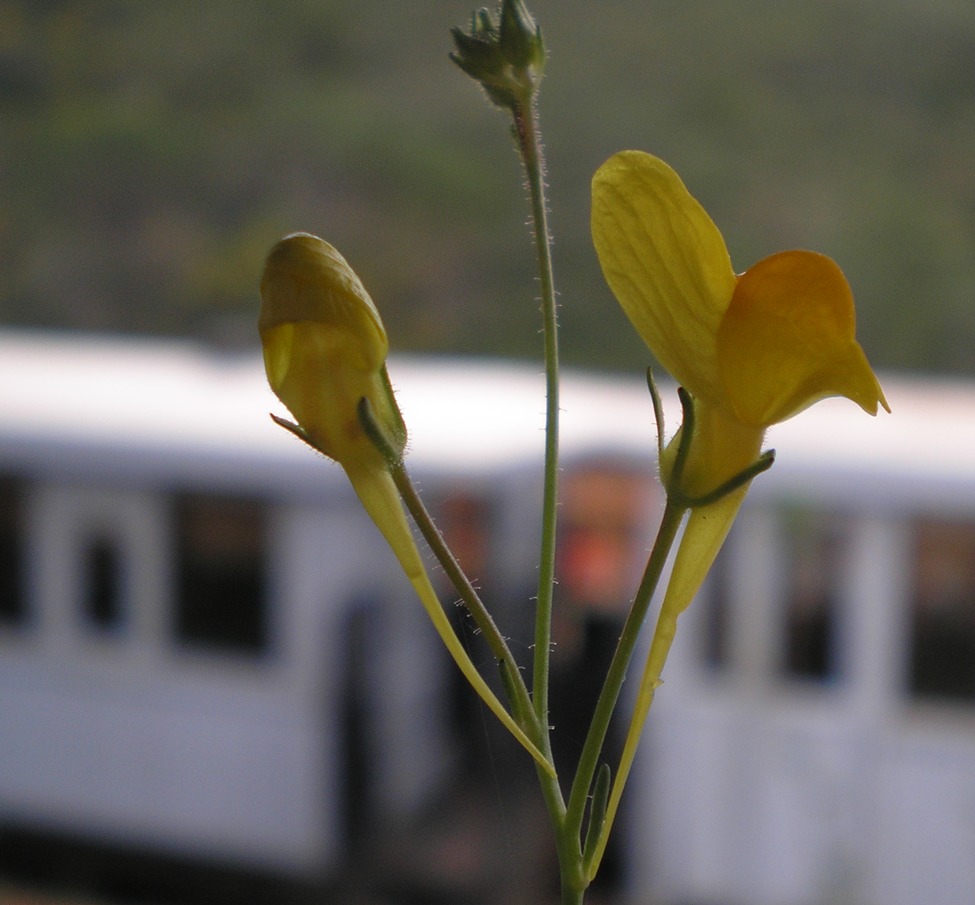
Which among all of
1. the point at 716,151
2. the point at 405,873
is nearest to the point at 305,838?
the point at 405,873

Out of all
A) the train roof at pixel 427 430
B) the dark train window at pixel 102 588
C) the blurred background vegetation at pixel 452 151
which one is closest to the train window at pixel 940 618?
the train roof at pixel 427 430

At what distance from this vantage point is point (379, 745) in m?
2.72

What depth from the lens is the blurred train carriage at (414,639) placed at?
95.7 inches

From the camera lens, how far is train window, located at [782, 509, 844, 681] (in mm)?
2459

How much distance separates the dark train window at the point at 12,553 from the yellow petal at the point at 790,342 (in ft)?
9.36

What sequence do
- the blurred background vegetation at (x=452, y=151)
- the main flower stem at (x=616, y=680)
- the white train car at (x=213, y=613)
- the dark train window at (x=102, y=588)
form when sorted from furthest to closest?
the blurred background vegetation at (x=452, y=151), the dark train window at (x=102, y=588), the white train car at (x=213, y=613), the main flower stem at (x=616, y=680)

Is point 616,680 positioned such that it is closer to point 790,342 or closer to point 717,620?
point 790,342

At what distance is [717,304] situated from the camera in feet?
0.68

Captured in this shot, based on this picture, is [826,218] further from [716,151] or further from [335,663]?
[335,663]

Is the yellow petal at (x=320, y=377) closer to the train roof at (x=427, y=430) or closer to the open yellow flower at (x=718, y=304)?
the open yellow flower at (x=718, y=304)

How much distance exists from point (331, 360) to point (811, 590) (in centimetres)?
239

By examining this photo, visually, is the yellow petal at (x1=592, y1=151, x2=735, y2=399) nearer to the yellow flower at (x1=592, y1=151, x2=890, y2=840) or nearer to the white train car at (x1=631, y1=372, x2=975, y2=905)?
the yellow flower at (x1=592, y1=151, x2=890, y2=840)

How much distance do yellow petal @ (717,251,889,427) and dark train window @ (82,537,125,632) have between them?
2747 mm

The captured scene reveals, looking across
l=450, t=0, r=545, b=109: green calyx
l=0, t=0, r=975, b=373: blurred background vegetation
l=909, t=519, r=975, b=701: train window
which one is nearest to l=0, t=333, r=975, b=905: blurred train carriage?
l=909, t=519, r=975, b=701: train window
